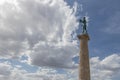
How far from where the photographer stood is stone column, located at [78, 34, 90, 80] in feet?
97.0

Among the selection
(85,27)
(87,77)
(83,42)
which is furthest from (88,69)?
(85,27)

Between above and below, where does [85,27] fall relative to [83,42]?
above

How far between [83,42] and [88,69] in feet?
12.7

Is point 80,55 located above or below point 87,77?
above

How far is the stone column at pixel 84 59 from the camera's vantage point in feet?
97.0

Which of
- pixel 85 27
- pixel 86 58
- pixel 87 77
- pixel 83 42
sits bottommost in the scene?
pixel 87 77

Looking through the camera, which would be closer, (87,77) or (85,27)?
(87,77)

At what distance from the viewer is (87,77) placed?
2945 cm

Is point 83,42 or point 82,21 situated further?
point 82,21

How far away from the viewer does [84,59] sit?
30.2 meters

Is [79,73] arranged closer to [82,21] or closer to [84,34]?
[84,34]

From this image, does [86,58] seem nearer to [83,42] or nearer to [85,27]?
[83,42]

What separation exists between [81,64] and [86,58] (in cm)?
111

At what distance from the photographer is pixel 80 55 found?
1208 inches
